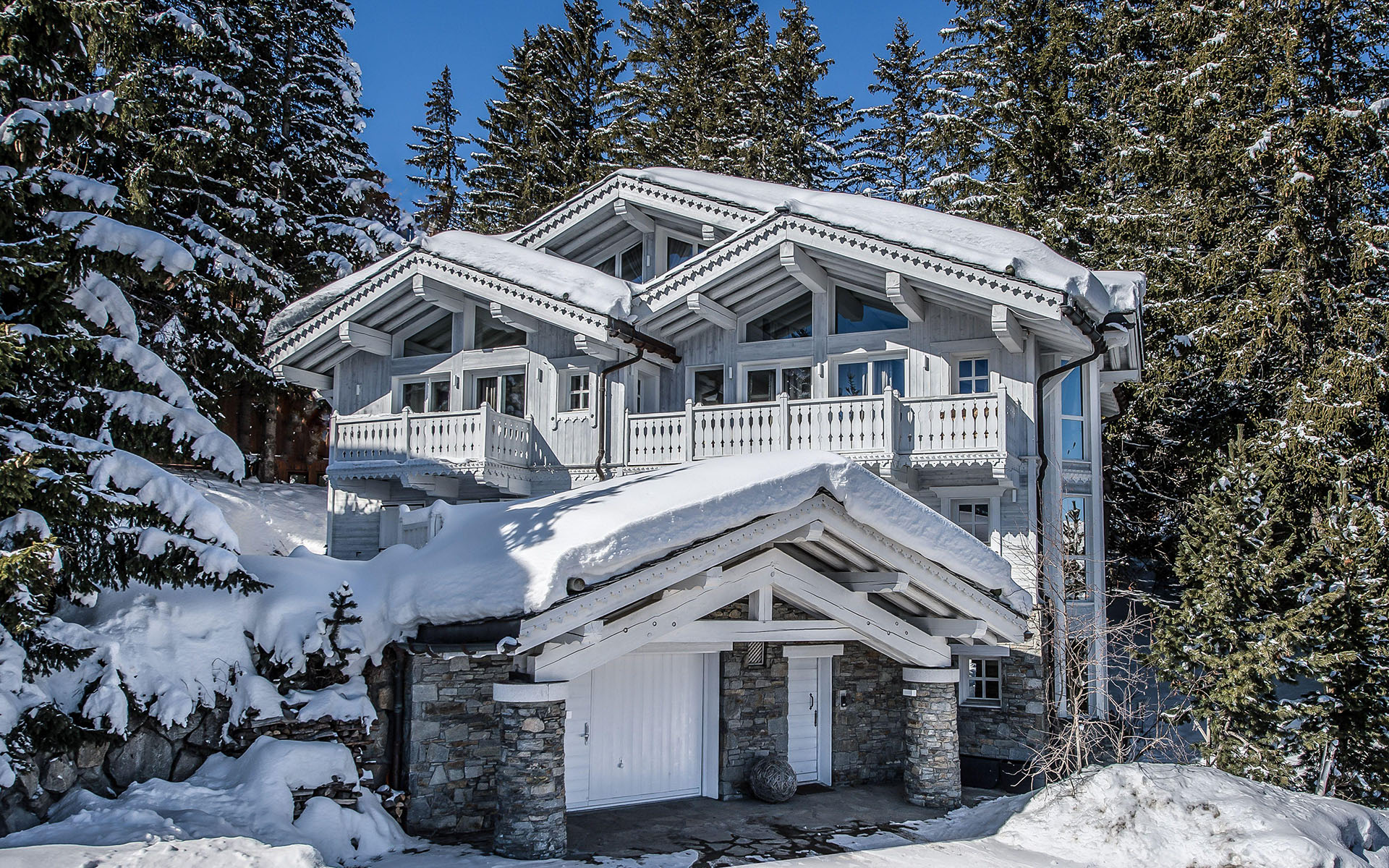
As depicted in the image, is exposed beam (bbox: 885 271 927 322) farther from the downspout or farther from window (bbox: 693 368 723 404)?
window (bbox: 693 368 723 404)

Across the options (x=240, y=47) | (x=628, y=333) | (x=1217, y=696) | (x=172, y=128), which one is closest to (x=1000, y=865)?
(x=1217, y=696)

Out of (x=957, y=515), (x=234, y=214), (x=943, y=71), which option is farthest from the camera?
(x=943, y=71)

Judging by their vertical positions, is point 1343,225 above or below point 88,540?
above

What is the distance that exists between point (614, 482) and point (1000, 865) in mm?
6220

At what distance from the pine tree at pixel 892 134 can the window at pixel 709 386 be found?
17112 mm

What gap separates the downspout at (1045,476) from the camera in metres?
14.4

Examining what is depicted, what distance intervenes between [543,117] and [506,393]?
53.3ft

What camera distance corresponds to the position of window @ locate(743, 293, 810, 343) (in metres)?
17.4

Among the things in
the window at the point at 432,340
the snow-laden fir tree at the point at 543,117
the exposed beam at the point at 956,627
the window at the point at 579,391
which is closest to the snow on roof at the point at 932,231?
the window at the point at 579,391

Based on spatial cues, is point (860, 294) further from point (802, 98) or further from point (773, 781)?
point (802, 98)

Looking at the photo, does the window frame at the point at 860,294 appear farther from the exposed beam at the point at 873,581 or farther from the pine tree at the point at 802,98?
the pine tree at the point at 802,98

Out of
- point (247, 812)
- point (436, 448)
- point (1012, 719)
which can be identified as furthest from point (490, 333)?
point (247, 812)

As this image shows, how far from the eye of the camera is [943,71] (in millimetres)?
27344

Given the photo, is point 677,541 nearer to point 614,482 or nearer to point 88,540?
point 614,482
